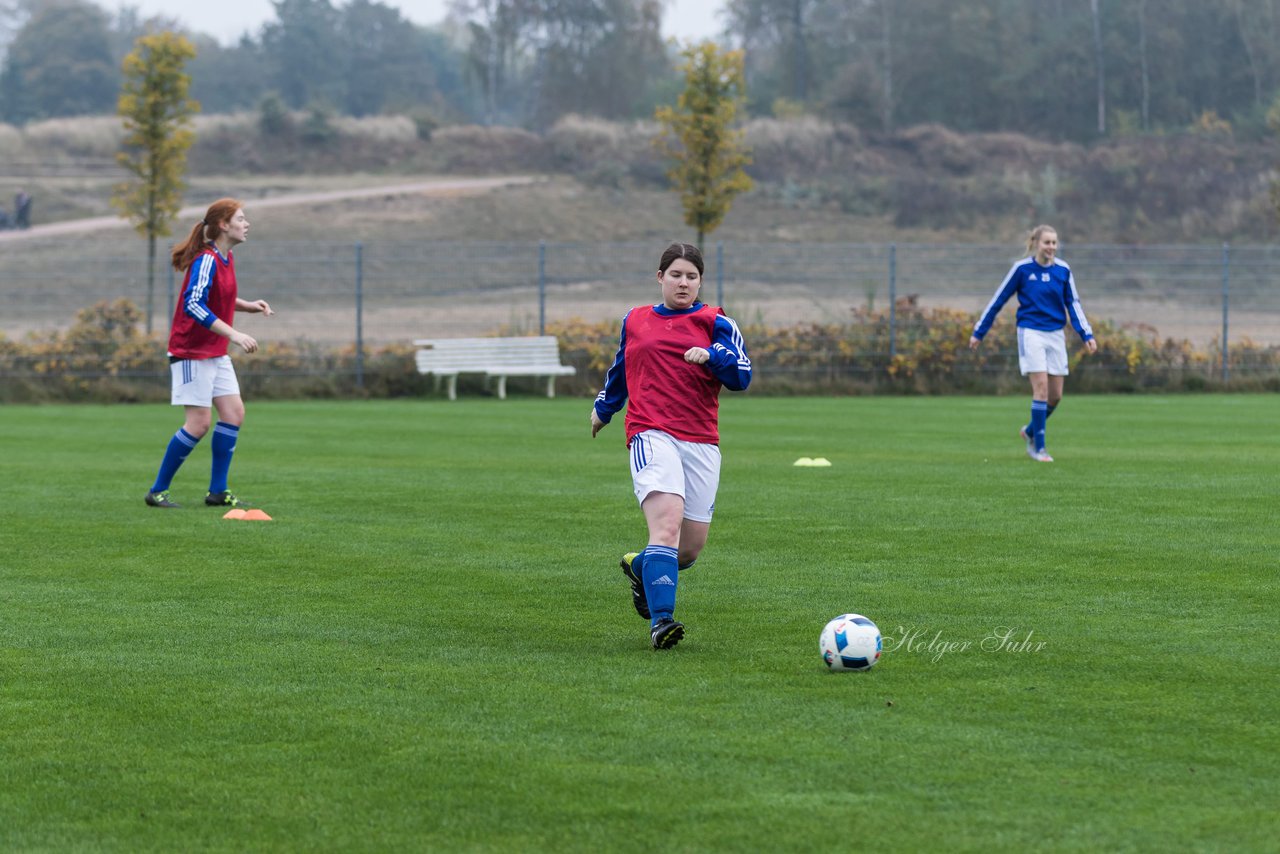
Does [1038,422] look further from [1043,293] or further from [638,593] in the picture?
[638,593]

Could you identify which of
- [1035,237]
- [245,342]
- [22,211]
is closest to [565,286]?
[22,211]

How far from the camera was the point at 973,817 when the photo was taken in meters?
4.61

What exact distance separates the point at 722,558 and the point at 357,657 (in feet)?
10.2

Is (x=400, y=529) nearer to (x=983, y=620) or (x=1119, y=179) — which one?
(x=983, y=620)

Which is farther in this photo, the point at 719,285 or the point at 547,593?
the point at 719,285

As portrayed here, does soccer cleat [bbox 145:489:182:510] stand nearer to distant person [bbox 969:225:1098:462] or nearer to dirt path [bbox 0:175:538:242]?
distant person [bbox 969:225:1098:462]

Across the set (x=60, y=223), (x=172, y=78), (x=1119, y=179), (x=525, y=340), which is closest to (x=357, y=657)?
(x=525, y=340)

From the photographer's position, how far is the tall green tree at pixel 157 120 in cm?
2789

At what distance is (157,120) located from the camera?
28.3 metres

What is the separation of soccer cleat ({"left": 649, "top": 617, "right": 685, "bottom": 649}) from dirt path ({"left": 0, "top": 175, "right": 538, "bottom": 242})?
44.1 meters

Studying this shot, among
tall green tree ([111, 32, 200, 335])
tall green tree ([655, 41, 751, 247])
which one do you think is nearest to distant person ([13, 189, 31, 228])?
tall green tree ([111, 32, 200, 335])

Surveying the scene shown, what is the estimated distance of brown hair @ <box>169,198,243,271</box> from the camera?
11820mm

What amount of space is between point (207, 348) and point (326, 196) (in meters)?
46.6

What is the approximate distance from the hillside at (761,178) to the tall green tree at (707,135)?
22.4 m
